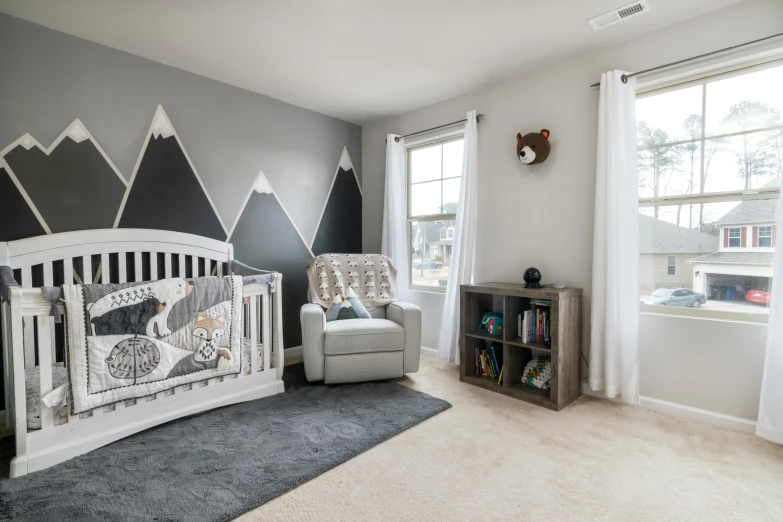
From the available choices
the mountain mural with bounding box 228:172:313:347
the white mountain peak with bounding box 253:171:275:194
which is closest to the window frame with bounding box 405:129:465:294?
the mountain mural with bounding box 228:172:313:347

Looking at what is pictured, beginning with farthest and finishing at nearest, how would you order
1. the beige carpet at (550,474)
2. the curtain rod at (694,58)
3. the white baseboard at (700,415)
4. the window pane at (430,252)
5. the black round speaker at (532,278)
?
the window pane at (430,252) → the black round speaker at (532,278) → the white baseboard at (700,415) → the curtain rod at (694,58) → the beige carpet at (550,474)

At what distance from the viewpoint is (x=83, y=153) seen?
240 centimetres

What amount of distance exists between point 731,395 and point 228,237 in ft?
11.4

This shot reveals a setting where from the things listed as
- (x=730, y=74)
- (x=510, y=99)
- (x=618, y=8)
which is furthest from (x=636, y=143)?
(x=510, y=99)

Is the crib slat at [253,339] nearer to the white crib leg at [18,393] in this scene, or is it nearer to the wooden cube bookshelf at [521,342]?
the white crib leg at [18,393]

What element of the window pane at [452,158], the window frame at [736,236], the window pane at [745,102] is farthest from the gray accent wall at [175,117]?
the window frame at [736,236]

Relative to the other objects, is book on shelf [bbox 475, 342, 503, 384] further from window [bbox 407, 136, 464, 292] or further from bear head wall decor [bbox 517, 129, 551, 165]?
bear head wall decor [bbox 517, 129, 551, 165]

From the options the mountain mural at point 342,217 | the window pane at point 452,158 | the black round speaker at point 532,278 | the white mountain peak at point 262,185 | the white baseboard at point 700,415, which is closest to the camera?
the white baseboard at point 700,415

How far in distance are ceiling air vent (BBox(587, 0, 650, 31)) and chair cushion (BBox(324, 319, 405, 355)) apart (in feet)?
7.35

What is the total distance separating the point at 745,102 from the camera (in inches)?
83.0

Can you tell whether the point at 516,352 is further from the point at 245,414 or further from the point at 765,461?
the point at 245,414

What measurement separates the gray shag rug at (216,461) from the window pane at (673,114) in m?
2.19

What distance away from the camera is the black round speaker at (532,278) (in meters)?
2.58

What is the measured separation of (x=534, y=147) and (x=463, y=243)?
2.95 feet
